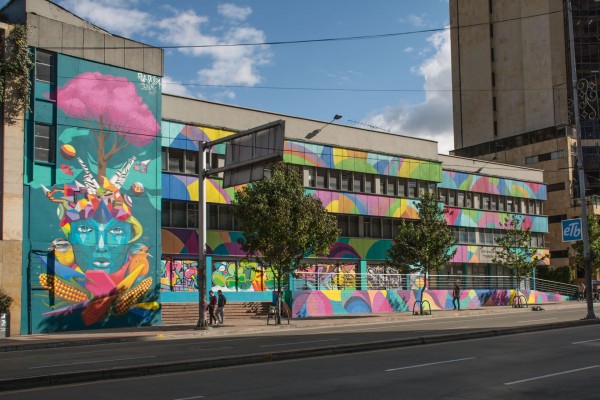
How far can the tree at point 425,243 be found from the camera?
128 feet

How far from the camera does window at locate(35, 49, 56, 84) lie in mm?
30016

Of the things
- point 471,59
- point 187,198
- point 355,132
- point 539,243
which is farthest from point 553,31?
point 187,198

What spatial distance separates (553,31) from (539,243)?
30.9m

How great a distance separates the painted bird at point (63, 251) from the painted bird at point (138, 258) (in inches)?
111

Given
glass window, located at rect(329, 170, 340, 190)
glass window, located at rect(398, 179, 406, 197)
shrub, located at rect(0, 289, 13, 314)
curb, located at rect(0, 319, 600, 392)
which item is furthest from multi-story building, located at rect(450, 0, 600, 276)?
shrub, located at rect(0, 289, 13, 314)

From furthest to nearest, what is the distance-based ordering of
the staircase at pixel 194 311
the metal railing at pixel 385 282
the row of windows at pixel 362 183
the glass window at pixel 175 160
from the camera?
1. the row of windows at pixel 362 183
2. the metal railing at pixel 385 282
3. the glass window at pixel 175 160
4. the staircase at pixel 194 311

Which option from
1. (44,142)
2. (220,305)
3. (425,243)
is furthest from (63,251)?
(425,243)

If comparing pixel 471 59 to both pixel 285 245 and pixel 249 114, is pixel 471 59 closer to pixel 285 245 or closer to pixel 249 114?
pixel 249 114

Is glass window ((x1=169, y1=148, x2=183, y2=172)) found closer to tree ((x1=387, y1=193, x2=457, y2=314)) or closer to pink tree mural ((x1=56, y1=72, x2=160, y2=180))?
pink tree mural ((x1=56, y1=72, x2=160, y2=180))

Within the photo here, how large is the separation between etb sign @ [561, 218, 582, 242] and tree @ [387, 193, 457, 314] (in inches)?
319

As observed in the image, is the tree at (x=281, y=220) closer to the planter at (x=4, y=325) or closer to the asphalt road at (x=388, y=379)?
the planter at (x=4, y=325)

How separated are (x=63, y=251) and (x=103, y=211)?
261cm

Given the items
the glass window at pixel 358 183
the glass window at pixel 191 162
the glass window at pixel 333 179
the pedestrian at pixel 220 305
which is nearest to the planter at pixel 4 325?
the pedestrian at pixel 220 305

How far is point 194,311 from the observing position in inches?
1393
